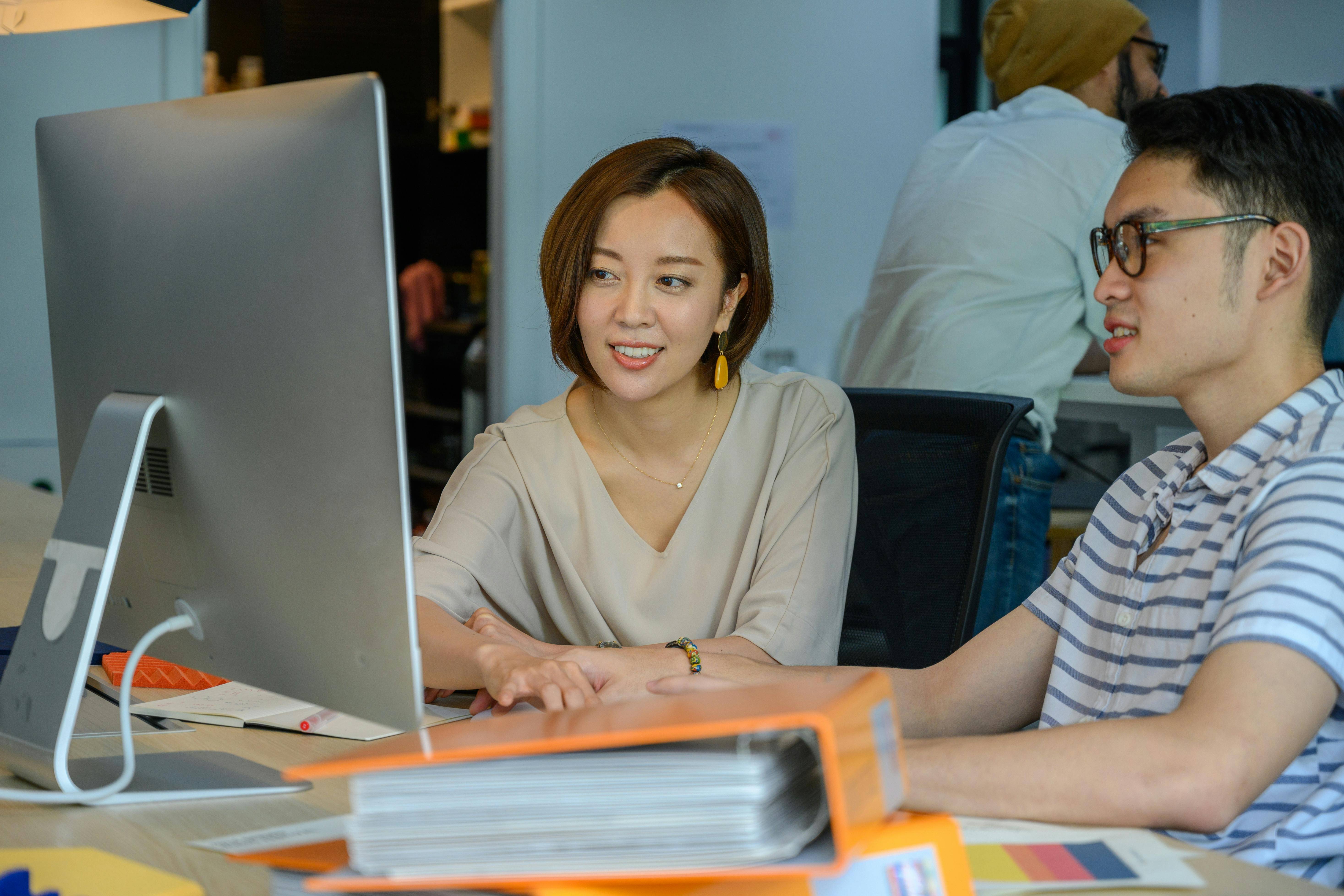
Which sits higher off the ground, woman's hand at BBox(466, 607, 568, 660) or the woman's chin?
the woman's chin

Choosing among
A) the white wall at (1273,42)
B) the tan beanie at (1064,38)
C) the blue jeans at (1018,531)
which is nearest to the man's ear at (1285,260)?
the blue jeans at (1018,531)

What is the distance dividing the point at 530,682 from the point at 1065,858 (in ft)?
1.75

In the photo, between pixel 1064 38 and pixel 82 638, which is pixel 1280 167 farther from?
pixel 1064 38

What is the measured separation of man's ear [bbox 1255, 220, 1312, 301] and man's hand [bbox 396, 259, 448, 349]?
192 inches

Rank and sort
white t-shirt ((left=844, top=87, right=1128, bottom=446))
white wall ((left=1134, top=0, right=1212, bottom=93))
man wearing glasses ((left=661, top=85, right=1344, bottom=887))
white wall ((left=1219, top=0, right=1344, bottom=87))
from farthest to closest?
1. white wall ((left=1134, top=0, right=1212, bottom=93))
2. white wall ((left=1219, top=0, right=1344, bottom=87))
3. white t-shirt ((left=844, top=87, right=1128, bottom=446))
4. man wearing glasses ((left=661, top=85, right=1344, bottom=887))

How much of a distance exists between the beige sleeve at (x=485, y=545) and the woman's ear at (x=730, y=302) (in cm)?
34

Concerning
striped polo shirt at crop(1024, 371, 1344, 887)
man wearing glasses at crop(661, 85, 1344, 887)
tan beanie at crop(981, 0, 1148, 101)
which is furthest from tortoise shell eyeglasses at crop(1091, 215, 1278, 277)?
tan beanie at crop(981, 0, 1148, 101)

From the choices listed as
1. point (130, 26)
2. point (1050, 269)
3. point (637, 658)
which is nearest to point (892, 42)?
point (1050, 269)

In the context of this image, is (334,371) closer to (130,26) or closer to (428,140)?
(130,26)

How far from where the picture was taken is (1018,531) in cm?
219

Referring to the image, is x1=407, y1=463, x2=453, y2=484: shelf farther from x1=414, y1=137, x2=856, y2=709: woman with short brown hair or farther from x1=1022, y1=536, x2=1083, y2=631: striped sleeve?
x1=1022, y1=536, x2=1083, y2=631: striped sleeve

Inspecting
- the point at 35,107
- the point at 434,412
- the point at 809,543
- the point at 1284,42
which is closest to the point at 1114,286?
the point at 809,543

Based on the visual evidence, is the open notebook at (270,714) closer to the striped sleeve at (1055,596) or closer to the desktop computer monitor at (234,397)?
the desktop computer monitor at (234,397)

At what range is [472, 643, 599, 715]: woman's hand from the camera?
1129 mm
